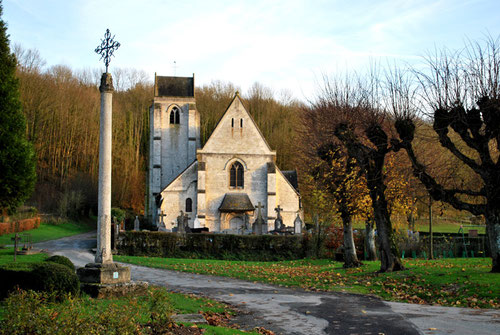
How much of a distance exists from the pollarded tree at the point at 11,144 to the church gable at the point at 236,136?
18302 millimetres

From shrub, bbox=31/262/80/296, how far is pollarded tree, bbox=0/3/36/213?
15667 millimetres

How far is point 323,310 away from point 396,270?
6142mm

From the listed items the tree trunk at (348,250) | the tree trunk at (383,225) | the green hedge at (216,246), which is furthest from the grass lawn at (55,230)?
the tree trunk at (383,225)

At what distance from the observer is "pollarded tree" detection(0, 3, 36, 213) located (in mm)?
23391

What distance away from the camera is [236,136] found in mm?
41156

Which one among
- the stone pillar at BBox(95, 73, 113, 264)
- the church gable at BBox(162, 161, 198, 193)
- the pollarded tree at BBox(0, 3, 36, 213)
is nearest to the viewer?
the stone pillar at BBox(95, 73, 113, 264)

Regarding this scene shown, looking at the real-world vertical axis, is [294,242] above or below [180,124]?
below

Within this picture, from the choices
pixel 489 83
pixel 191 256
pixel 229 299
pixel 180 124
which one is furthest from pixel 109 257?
pixel 180 124

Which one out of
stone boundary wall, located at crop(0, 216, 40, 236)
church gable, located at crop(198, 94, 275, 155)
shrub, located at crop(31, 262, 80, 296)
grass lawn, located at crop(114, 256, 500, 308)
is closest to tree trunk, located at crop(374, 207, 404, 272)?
grass lawn, located at crop(114, 256, 500, 308)

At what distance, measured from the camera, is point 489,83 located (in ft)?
44.1

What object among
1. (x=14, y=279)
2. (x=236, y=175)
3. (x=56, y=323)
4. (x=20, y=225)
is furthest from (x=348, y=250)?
(x=20, y=225)

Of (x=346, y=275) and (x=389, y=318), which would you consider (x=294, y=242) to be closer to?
(x=346, y=275)

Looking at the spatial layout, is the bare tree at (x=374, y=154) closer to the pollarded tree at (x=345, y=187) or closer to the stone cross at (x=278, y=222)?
the pollarded tree at (x=345, y=187)

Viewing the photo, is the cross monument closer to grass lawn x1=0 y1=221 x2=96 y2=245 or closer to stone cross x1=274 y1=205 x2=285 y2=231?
grass lawn x1=0 y1=221 x2=96 y2=245
